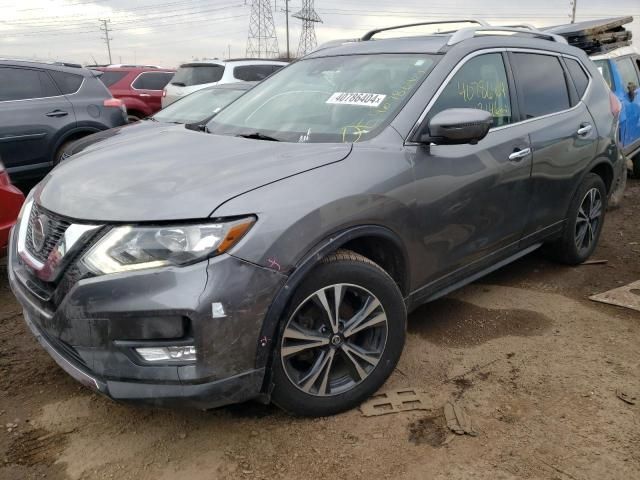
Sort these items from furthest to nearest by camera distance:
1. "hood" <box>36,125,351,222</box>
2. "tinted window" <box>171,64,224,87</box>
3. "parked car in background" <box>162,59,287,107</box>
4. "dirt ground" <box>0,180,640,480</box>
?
"tinted window" <box>171,64,224,87</box>
"parked car in background" <box>162,59,287,107</box>
"dirt ground" <box>0,180,640,480</box>
"hood" <box>36,125,351,222</box>

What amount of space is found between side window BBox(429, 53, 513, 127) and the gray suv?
0.04ft

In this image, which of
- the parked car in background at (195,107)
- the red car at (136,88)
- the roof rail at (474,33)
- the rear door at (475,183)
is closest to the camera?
the rear door at (475,183)

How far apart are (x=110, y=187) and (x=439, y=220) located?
1.59 m

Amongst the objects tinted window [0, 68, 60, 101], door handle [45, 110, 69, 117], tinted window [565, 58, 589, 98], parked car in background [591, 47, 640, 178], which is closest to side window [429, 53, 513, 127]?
tinted window [565, 58, 589, 98]

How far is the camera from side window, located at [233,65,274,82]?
11.4 m

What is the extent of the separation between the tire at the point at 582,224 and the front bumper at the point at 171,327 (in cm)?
284

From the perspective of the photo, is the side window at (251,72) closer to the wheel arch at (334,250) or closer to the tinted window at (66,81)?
the tinted window at (66,81)

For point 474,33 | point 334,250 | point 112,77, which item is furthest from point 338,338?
point 112,77

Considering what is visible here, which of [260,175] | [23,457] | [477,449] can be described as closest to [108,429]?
[23,457]

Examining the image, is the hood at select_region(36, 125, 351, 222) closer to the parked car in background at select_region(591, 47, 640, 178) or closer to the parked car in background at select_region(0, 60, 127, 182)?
the parked car in background at select_region(0, 60, 127, 182)

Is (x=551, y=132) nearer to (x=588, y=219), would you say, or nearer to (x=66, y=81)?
(x=588, y=219)

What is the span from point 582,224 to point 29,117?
5894mm

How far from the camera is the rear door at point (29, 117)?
20.5 ft

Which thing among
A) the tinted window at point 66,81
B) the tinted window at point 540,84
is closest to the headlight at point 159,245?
the tinted window at point 540,84
